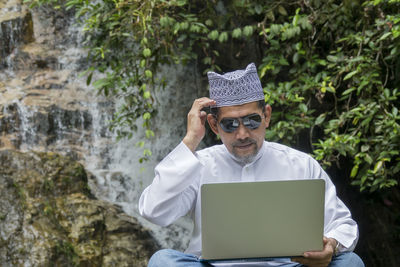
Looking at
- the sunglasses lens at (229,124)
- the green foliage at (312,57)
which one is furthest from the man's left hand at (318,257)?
the green foliage at (312,57)

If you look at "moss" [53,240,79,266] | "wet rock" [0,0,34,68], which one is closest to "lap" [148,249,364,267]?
"moss" [53,240,79,266]

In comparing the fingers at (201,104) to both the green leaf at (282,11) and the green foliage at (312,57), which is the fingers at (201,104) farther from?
the green leaf at (282,11)

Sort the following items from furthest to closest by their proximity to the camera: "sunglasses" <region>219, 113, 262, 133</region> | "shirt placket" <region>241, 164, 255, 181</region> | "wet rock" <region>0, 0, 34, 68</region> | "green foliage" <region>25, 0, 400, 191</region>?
"wet rock" <region>0, 0, 34, 68</region>, "green foliage" <region>25, 0, 400, 191</region>, "shirt placket" <region>241, 164, 255, 181</region>, "sunglasses" <region>219, 113, 262, 133</region>

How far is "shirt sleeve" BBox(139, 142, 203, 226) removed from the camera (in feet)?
8.17

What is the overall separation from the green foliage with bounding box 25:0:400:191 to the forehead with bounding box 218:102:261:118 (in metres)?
1.59

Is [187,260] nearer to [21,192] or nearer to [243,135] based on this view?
[243,135]

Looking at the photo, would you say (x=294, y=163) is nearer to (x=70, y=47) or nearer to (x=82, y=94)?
(x=82, y=94)

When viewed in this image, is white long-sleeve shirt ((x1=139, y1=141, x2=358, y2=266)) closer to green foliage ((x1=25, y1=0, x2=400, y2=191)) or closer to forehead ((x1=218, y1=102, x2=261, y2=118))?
forehead ((x1=218, y1=102, x2=261, y2=118))

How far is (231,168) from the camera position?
2787mm

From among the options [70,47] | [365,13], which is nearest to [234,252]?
[365,13]

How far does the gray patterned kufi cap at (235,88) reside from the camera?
2.65 m

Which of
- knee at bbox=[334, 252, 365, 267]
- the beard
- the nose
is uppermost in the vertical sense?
the nose

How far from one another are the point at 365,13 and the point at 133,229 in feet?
8.75

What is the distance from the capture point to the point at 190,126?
2.63m
